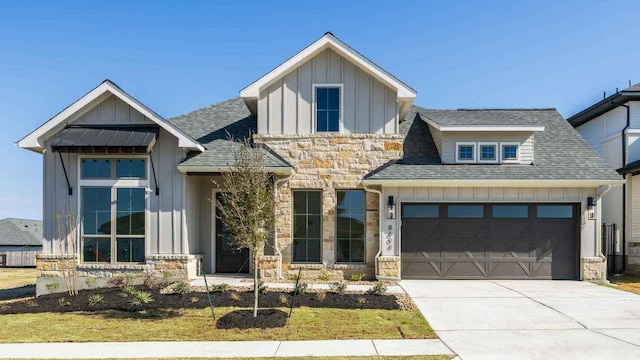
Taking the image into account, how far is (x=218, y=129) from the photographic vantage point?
14633 mm

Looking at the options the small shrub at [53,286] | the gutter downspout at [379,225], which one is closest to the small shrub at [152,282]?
the small shrub at [53,286]

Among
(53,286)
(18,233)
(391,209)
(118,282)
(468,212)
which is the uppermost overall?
(391,209)

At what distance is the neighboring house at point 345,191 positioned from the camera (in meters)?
12.3

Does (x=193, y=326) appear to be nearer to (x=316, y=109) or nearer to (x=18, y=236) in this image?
(x=316, y=109)

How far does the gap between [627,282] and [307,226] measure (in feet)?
32.4

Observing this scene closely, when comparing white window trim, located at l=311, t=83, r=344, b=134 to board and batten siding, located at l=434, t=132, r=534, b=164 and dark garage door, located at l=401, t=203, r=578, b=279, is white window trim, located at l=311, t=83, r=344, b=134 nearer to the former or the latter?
board and batten siding, located at l=434, t=132, r=534, b=164

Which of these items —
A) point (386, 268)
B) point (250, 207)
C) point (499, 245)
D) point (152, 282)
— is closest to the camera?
point (250, 207)

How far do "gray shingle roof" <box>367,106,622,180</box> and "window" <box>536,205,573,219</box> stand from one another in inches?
41.4

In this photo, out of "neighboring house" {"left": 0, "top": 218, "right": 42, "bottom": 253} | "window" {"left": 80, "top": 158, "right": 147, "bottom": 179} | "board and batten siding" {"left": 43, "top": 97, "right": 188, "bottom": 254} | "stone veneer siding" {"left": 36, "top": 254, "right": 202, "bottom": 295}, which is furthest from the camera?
"neighboring house" {"left": 0, "top": 218, "right": 42, "bottom": 253}

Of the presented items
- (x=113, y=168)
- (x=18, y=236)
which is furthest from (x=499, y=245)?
(x=18, y=236)

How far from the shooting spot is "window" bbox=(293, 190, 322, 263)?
13164mm

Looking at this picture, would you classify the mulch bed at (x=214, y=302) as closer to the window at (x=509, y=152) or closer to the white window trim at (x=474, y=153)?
the white window trim at (x=474, y=153)

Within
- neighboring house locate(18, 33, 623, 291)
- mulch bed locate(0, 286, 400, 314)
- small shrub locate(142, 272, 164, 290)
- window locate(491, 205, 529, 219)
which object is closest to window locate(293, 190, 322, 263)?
neighboring house locate(18, 33, 623, 291)

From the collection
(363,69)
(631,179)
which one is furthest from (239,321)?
(631,179)
